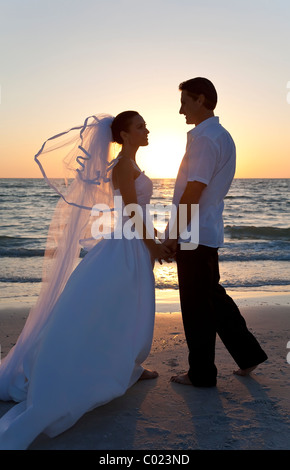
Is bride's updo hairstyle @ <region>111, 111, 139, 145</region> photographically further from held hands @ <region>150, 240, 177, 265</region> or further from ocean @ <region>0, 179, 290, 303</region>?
ocean @ <region>0, 179, 290, 303</region>

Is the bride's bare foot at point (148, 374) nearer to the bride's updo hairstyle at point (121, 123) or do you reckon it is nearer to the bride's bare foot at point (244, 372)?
the bride's bare foot at point (244, 372)

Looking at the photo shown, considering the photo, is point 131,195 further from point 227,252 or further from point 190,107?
point 227,252

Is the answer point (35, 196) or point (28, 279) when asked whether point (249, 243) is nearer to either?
point (28, 279)

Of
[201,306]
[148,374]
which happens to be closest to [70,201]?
[201,306]

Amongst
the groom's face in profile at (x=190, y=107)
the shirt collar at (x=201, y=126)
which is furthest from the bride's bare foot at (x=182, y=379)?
the groom's face in profile at (x=190, y=107)

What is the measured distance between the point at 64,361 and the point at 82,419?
440mm

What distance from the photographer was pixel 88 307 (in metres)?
3.20

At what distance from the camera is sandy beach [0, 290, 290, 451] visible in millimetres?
2844

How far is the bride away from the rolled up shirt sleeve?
19.0 inches

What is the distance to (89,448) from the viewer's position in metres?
2.78

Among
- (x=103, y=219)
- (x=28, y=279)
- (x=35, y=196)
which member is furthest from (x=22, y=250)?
(x=35, y=196)

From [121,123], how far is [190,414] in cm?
213

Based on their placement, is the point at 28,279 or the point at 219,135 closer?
the point at 219,135

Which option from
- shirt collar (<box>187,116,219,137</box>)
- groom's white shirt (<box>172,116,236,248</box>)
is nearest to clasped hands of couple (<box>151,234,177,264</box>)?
groom's white shirt (<box>172,116,236,248</box>)
